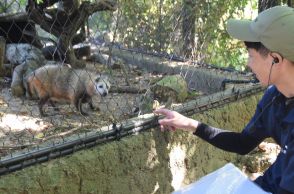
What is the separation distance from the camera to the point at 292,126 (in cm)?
196

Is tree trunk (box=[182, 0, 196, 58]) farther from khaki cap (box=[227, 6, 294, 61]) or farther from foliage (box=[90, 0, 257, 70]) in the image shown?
khaki cap (box=[227, 6, 294, 61])

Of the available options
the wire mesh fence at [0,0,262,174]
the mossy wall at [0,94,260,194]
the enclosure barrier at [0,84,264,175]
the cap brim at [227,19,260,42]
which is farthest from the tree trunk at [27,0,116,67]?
the cap brim at [227,19,260,42]

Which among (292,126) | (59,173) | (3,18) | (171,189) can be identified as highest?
(3,18)

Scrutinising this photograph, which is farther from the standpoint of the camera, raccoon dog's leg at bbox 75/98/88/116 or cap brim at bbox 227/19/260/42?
raccoon dog's leg at bbox 75/98/88/116

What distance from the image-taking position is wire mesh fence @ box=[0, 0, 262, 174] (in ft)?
11.5

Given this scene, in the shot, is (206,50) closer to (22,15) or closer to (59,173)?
(22,15)

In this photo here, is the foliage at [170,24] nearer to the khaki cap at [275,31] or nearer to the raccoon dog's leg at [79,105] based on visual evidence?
the raccoon dog's leg at [79,105]

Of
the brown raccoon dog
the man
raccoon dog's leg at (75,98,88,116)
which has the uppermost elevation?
the man

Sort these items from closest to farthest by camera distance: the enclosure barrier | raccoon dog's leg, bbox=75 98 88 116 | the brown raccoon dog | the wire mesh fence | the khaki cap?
the khaki cap < the enclosure barrier < the wire mesh fence < raccoon dog's leg, bbox=75 98 88 116 < the brown raccoon dog

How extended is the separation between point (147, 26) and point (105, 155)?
151 inches

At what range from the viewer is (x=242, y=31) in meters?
1.98

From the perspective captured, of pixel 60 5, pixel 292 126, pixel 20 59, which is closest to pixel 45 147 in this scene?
pixel 292 126

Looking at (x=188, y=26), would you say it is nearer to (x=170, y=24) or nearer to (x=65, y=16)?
(x=170, y=24)

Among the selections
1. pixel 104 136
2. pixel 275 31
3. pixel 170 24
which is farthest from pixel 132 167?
pixel 170 24
